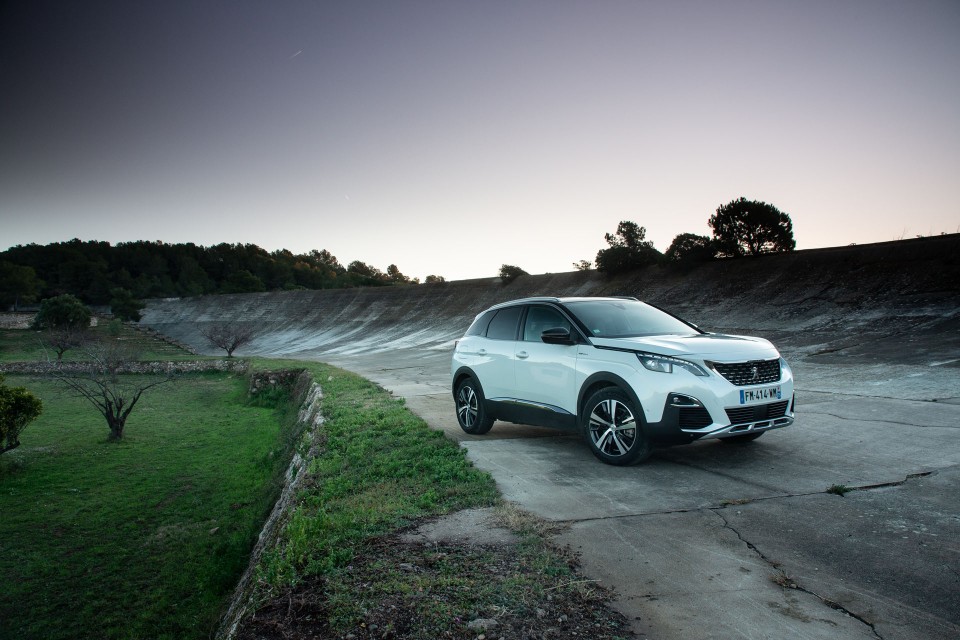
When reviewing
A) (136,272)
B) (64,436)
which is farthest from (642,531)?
(136,272)

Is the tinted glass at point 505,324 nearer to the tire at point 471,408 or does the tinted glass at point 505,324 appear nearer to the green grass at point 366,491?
the tire at point 471,408

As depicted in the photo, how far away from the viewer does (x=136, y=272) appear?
10400 centimetres

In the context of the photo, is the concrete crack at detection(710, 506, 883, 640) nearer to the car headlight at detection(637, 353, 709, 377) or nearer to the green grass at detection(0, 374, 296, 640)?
A: the car headlight at detection(637, 353, 709, 377)

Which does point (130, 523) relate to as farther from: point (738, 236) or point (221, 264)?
point (221, 264)

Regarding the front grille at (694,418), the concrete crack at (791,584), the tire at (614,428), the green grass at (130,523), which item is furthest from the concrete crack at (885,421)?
the green grass at (130,523)

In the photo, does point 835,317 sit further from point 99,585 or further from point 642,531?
point 99,585

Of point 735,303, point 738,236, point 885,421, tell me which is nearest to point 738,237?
point 738,236

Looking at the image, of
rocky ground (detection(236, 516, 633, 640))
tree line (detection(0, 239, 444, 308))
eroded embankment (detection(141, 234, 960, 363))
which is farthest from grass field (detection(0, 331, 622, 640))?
tree line (detection(0, 239, 444, 308))

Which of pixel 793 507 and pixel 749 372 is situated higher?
pixel 749 372

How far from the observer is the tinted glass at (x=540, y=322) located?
6812 millimetres

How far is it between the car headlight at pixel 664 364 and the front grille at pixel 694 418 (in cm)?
33

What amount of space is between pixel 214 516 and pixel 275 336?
4452 cm

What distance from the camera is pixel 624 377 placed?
18.8 ft

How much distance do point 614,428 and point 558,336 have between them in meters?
1.14
